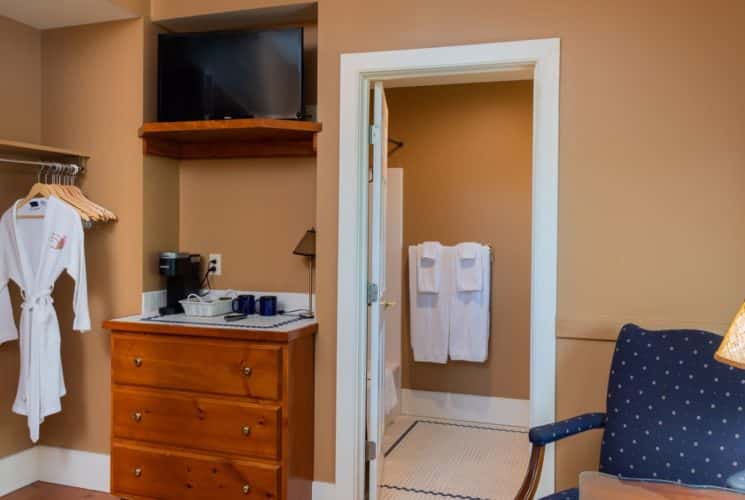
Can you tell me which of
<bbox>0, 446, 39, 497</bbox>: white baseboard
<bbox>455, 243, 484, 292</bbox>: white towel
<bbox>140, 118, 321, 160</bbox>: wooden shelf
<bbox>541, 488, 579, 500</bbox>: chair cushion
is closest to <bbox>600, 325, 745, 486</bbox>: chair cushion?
<bbox>541, 488, 579, 500</bbox>: chair cushion

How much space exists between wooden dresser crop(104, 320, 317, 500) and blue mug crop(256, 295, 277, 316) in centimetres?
32

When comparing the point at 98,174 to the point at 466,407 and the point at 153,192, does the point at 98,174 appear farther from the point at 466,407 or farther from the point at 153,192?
the point at 466,407

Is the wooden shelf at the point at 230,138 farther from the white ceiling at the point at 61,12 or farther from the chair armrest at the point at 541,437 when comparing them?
the chair armrest at the point at 541,437

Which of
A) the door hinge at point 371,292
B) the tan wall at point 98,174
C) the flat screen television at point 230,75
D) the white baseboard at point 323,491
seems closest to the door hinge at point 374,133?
the flat screen television at point 230,75

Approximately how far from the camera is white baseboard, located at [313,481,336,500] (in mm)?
2830

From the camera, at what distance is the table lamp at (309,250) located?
296 centimetres

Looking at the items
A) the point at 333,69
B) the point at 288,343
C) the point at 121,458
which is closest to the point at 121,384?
the point at 121,458

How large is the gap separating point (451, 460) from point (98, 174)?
2552mm

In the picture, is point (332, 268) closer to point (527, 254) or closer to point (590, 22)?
point (590, 22)

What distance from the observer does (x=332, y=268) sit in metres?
2.85

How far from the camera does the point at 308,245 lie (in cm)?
298

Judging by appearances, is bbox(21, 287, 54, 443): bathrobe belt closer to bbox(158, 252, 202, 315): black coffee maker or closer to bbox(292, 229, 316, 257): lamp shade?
bbox(158, 252, 202, 315): black coffee maker

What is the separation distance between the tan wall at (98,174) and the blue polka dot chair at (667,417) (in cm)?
221

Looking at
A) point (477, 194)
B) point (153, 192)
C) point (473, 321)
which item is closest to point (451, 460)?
point (473, 321)
